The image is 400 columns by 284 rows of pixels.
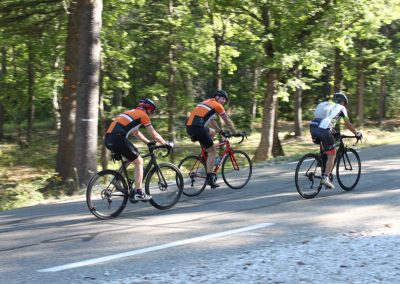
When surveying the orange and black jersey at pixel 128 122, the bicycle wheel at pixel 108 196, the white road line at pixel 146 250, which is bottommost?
the white road line at pixel 146 250

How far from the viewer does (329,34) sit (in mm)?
20234

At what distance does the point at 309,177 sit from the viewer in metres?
10.1

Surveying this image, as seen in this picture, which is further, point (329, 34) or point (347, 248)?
point (329, 34)

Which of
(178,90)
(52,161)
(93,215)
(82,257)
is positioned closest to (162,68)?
(178,90)

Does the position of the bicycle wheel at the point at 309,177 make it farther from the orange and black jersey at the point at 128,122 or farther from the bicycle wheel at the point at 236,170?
the orange and black jersey at the point at 128,122

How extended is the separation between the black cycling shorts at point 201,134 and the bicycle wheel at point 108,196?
7.41ft

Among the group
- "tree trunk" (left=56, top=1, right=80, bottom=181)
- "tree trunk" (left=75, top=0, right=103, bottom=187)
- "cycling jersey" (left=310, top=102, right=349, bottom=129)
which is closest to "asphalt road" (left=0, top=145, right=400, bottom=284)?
"cycling jersey" (left=310, top=102, right=349, bottom=129)

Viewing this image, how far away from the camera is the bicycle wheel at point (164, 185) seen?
9.31 meters

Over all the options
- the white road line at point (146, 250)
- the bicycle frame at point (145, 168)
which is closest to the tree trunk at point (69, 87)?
the bicycle frame at point (145, 168)

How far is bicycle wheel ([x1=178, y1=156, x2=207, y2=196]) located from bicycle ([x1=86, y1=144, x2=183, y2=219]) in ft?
3.66

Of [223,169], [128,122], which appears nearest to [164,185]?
[128,122]

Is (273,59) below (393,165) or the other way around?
the other way around

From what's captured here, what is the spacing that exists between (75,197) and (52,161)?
18.2 m

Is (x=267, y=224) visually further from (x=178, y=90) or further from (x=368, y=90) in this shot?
(x=368, y=90)
